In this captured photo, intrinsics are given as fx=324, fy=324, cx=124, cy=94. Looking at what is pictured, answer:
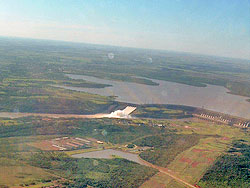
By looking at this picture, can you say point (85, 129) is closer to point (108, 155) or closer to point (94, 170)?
point (108, 155)

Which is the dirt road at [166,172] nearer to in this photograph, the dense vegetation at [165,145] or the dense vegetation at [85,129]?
the dense vegetation at [165,145]

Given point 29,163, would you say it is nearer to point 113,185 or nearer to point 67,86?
point 113,185

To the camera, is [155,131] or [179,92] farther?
[179,92]

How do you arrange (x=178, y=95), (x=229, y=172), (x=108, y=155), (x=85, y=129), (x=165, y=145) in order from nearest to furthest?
(x=229, y=172) < (x=108, y=155) < (x=165, y=145) < (x=85, y=129) < (x=178, y=95)

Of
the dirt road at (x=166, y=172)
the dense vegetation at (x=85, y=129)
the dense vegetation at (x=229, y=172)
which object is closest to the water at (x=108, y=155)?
the dirt road at (x=166, y=172)

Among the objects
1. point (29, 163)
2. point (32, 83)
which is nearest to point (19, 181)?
point (29, 163)

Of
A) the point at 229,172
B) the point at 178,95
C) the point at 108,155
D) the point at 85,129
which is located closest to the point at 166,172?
Answer: the point at 229,172
